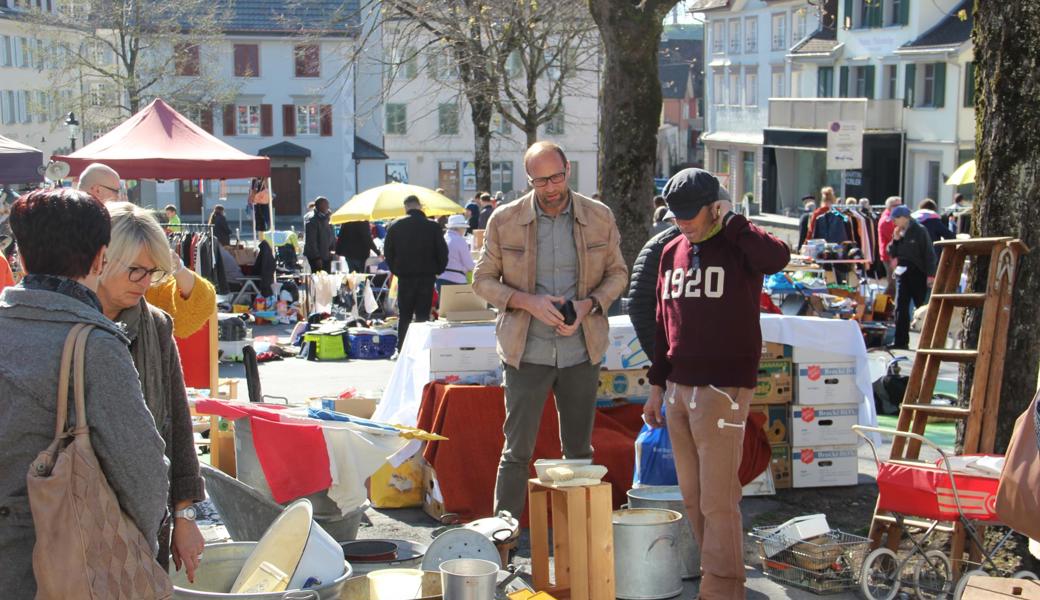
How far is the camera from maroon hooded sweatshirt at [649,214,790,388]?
5.03 m

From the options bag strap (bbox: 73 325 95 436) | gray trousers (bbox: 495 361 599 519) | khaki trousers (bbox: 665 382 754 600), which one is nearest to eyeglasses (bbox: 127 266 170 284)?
bag strap (bbox: 73 325 95 436)

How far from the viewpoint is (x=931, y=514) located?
5344 mm

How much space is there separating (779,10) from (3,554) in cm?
5890

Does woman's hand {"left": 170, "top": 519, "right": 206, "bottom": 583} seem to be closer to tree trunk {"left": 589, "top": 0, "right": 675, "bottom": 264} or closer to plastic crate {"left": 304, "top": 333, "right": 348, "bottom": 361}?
tree trunk {"left": 589, "top": 0, "right": 675, "bottom": 264}

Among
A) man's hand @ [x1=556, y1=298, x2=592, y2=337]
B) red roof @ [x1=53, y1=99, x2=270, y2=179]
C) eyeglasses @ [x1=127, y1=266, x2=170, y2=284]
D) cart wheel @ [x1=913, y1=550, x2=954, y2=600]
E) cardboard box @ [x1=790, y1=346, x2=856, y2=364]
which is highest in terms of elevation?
red roof @ [x1=53, y1=99, x2=270, y2=179]

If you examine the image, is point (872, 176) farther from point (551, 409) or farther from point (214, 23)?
point (551, 409)

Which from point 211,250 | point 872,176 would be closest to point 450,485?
point 211,250

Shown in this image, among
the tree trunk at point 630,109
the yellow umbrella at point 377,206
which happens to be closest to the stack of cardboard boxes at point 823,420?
the tree trunk at point 630,109

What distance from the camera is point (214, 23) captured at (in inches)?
2018

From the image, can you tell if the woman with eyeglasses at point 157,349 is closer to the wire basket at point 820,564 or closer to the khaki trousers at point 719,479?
the khaki trousers at point 719,479

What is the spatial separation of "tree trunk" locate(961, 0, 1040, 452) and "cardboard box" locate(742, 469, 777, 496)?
1.63 meters

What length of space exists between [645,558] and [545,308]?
1183 millimetres

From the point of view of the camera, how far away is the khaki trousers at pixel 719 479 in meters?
5.02

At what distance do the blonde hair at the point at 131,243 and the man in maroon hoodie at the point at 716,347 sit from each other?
7.01 ft
